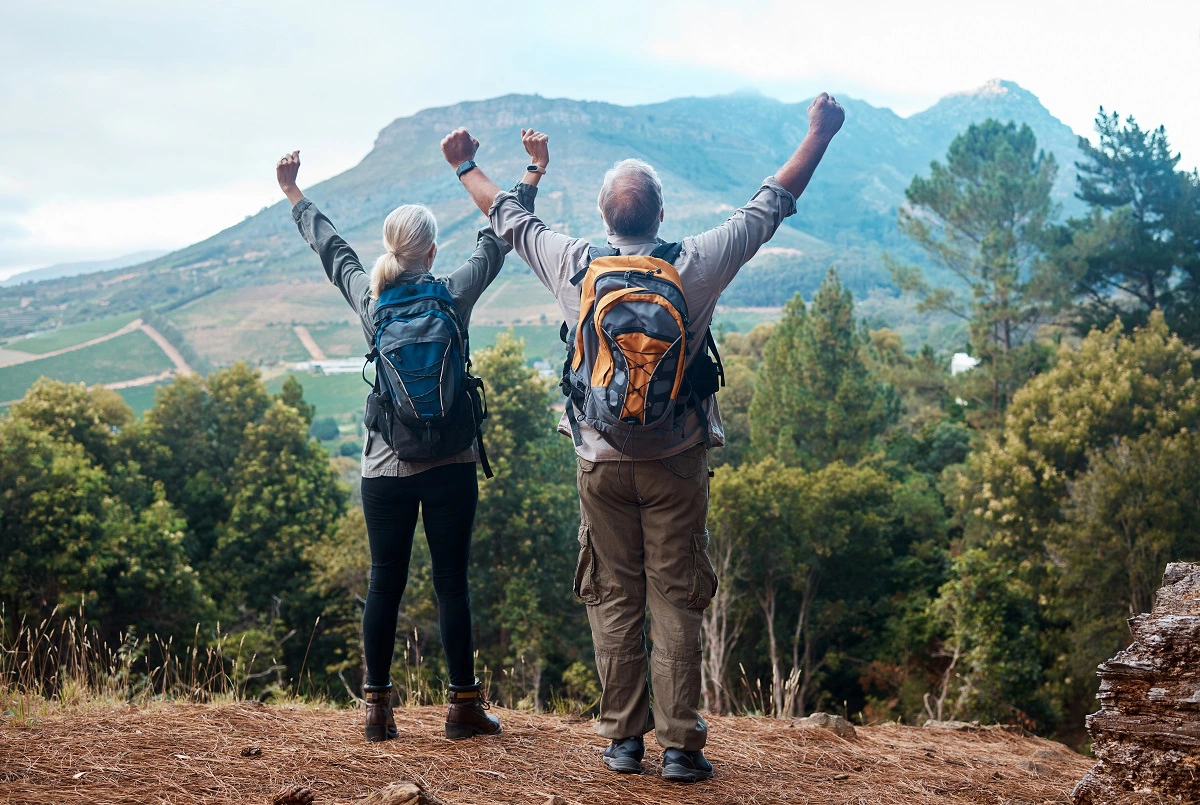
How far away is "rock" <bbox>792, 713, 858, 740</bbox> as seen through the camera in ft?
13.6

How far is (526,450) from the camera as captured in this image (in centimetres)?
2442

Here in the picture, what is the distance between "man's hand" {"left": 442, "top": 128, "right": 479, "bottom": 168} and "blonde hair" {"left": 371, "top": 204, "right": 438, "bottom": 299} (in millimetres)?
283

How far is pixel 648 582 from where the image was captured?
3.20m

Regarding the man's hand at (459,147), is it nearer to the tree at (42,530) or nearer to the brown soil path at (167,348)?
the tree at (42,530)

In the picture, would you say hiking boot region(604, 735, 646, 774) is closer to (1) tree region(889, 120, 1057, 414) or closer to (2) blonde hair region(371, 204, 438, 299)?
(2) blonde hair region(371, 204, 438, 299)

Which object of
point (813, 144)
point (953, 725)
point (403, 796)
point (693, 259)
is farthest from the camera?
point (953, 725)

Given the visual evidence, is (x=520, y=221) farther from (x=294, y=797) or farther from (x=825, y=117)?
(x=294, y=797)

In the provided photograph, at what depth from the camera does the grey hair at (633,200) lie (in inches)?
122

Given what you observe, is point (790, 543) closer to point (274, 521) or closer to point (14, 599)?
point (274, 521)

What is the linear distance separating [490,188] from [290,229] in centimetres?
18985

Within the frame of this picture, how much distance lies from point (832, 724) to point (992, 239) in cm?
3035

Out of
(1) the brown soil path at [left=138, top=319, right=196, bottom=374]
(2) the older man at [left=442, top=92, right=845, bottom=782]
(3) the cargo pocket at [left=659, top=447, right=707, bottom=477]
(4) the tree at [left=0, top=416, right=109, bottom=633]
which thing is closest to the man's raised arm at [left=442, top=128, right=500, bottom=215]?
(2) the older man at [left=442, top=92, right=845, bottom=782]

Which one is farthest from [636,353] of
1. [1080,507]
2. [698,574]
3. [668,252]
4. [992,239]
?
[992,239]

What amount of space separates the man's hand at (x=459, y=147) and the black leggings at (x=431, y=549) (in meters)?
1.18
